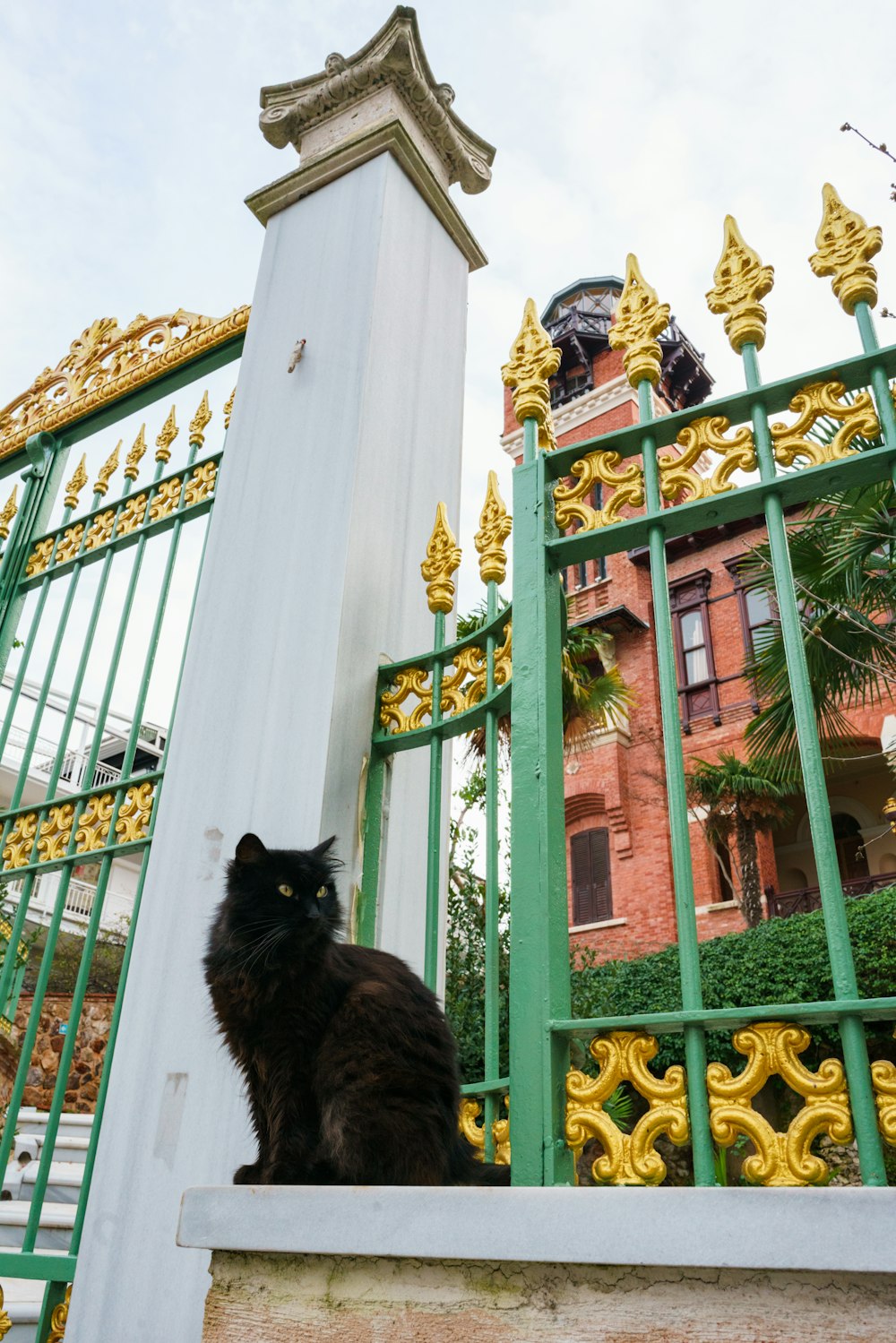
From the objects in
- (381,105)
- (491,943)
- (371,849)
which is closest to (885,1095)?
(491,943)

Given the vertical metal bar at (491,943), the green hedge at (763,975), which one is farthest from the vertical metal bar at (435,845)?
the green hedge at (763,975)

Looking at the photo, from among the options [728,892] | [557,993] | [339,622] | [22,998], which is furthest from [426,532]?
[728,892]

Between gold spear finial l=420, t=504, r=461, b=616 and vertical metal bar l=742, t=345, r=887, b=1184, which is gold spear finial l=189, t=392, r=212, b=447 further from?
vertical metal bar l=742, t=345, r=887, b=1184

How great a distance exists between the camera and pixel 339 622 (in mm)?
3014

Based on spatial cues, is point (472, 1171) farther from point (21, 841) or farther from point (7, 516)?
point (7, 516)

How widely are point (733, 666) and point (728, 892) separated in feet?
12.5

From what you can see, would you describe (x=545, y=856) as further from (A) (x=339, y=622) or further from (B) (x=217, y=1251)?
(A) (x=339, y=622)

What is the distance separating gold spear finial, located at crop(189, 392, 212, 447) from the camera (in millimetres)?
4477

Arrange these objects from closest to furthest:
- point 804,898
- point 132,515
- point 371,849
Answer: point 371,849 → point 132,515 → point 804,898

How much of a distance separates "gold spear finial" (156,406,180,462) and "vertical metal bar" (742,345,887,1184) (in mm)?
3151

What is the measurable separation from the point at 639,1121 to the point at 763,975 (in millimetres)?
10045

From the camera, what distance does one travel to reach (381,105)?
4098 mm

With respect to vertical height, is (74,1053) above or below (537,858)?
above

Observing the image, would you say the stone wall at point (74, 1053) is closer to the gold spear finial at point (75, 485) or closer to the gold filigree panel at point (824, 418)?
the gold spear finial at point (75, 485)
